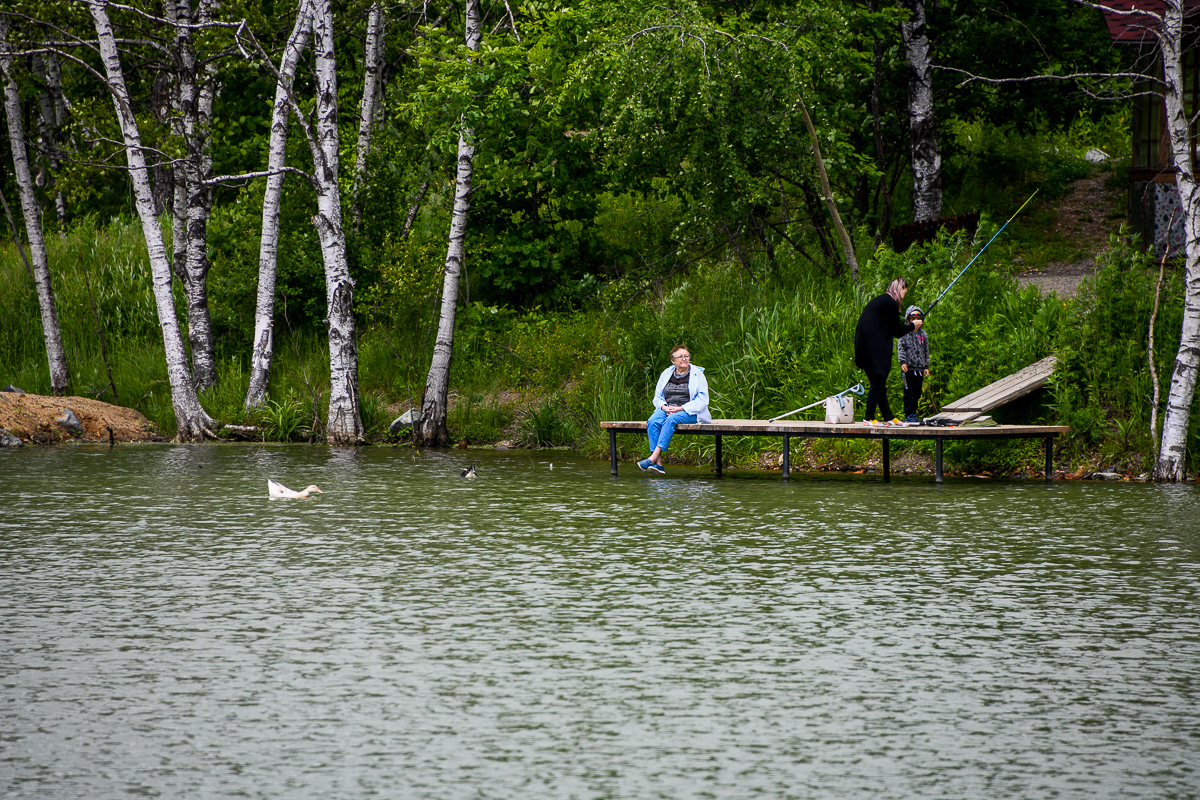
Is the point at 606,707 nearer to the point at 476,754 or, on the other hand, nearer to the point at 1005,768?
the point at 476,754

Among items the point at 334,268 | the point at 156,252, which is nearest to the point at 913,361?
the point at 334,268

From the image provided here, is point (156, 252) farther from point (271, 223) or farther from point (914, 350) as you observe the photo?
point (914, 350)

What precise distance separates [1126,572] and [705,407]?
6671 mm

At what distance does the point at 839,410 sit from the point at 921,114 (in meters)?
9.16

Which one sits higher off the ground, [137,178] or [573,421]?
[137,178]

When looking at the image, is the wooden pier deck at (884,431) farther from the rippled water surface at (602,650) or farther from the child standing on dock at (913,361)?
the rippled water surface at (602,650)

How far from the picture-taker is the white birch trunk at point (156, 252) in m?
19.2

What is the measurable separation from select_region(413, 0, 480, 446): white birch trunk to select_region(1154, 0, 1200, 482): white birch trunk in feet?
30.9

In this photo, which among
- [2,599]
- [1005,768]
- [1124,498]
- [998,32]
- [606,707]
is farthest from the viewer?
[998,32]

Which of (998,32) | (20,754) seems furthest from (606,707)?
(998,32)

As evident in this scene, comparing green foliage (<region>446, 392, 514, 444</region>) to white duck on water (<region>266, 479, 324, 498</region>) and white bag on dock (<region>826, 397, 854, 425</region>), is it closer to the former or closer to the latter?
white bag on dock (<region>826, 397, 854, 425</region>)

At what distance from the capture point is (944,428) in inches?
524

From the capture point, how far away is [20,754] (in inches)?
198

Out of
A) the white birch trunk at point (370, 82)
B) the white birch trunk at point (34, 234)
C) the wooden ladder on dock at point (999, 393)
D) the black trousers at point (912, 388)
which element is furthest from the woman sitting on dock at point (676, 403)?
the white birch trunk at point (34, 234)
